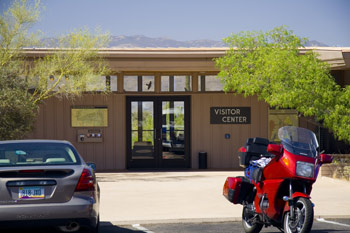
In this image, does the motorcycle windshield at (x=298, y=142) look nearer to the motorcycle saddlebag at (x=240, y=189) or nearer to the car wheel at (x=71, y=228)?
the motorcycle saddlebag at (x=240, y=189)

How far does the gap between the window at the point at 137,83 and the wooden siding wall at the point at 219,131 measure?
1.54 meters

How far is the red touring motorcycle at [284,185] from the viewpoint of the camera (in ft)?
24.7

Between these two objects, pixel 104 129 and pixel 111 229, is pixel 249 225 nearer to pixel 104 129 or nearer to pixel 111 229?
pixel 111 229

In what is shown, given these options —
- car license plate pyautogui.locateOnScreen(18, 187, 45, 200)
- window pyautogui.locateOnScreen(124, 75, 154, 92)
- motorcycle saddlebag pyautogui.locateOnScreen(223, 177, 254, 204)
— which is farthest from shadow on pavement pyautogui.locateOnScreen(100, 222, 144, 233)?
window pyautogui.locateOnScreen(124, 75, 154, 92)

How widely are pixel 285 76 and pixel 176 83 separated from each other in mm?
4608

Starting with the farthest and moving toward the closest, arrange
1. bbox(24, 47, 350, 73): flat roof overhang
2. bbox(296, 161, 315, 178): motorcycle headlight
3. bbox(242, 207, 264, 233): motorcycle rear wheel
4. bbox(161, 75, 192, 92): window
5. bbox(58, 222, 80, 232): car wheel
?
bbox(161, 75, 192, 92): window, bbox(24, 47, 350, 73): flat roof overhang, bbox(242, 207, 264, 233): motorcycle rear wheel, bbox(296, 161, 315, 178): motorcycle headlight, bbox(58, 222, 80, 232): car wheel

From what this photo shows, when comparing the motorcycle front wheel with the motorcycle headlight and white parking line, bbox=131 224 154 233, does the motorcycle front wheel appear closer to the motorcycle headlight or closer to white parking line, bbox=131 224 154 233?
the motorcycle headlight

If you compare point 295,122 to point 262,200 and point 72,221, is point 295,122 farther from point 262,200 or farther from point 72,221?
point 72,221

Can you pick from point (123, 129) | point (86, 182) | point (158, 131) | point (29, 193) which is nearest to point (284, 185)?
point (86, 182)

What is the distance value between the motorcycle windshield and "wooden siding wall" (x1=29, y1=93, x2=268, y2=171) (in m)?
13.2

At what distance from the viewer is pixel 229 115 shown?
21.3 meters

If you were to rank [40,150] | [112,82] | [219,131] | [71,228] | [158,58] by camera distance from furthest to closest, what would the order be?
[219,131]
[112,82]
[158,58]
[40,150]
[71,228]

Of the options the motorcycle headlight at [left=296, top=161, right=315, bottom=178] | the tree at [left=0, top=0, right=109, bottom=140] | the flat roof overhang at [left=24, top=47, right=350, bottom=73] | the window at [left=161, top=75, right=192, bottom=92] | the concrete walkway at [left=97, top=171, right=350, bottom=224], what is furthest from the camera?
the window at [left=161, top=75, right=192, bottom=92]

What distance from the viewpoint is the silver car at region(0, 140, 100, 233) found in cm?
713
